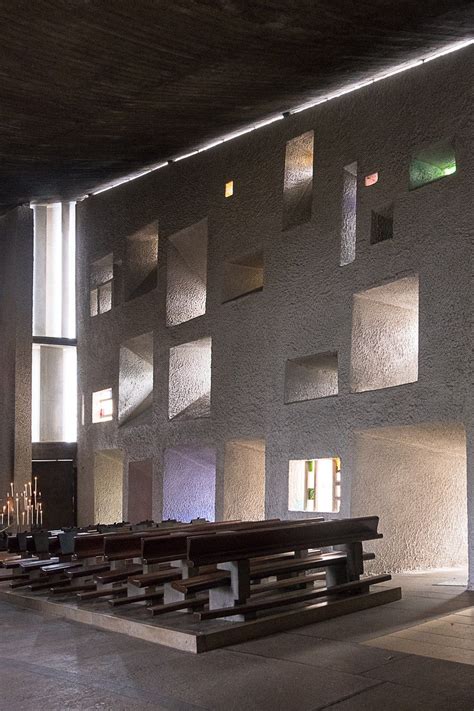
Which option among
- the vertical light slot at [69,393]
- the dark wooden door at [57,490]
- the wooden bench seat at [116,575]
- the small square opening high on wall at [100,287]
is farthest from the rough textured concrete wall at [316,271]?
the wooden bench seat at [116,575]

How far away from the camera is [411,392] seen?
9422mm

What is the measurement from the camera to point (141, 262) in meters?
15.9

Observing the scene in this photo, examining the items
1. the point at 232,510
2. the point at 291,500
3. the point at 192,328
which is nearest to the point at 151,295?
the point at 192,328

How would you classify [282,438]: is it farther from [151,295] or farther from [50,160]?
[50,160]

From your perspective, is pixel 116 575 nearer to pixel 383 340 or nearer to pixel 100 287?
pixel 383 340

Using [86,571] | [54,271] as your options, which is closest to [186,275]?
[54,271]

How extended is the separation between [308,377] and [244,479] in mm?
2136

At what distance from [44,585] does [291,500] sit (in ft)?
12.4

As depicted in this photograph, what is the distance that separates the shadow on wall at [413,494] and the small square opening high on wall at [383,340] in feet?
2.46

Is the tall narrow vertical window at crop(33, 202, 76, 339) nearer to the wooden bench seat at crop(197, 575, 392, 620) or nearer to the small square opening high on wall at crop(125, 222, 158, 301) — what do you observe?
the small square opening high on wall at crop(125, 222, 158, 301)

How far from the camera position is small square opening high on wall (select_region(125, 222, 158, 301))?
15602 millimetres

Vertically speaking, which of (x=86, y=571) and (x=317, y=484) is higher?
(x=317, y=484)

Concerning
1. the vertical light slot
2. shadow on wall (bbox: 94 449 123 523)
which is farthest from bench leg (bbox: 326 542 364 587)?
the vertical light slot

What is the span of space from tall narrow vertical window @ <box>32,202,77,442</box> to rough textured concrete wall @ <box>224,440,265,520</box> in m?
6.08
